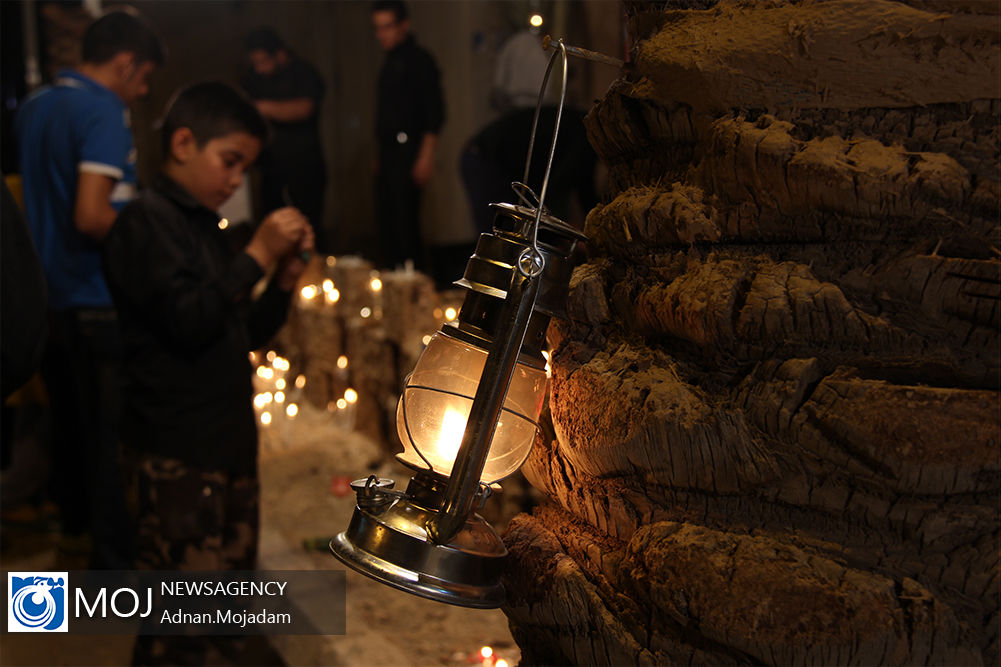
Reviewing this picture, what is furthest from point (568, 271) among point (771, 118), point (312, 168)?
point (312, 168)

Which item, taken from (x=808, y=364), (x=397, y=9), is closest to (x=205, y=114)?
(x=808, y=364)

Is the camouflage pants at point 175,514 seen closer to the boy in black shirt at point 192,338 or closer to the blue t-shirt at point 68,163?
the boy in black shirt at point 192,338

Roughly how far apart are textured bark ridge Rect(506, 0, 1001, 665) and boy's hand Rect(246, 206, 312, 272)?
1.48 meters

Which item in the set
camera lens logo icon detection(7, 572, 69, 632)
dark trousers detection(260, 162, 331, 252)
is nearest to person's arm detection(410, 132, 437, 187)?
dark trousers detection(260, 162, 331, 252)

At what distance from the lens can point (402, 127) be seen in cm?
490

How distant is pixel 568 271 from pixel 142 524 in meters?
1.64

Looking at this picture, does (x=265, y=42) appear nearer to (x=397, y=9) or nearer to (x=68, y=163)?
(x=397, y=9)

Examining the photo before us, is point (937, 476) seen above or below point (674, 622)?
above

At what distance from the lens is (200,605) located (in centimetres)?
228

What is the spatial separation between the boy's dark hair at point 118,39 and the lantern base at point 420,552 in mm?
2750

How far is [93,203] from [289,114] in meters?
2.35

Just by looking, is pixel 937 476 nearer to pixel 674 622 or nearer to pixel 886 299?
pixel 886 299

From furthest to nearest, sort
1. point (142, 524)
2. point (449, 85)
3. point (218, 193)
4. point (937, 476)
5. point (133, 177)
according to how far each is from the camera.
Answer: point (449, 85), point (133, 177), point (218, 193), point (142, 524), point (937, 476)

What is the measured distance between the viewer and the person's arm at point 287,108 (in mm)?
5160
